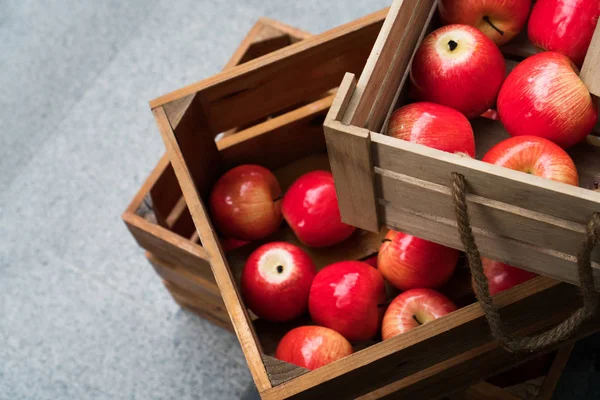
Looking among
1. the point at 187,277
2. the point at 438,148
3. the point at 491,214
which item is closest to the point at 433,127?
the point at 438,148

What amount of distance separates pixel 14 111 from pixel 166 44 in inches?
16.7

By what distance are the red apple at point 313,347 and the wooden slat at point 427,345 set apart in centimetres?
5

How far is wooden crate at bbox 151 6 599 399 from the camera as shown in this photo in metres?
0.72

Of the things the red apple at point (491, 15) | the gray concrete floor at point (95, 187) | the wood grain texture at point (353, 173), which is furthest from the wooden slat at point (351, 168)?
the gray concrete floor at point (95, 187)

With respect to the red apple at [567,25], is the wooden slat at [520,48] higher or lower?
lower

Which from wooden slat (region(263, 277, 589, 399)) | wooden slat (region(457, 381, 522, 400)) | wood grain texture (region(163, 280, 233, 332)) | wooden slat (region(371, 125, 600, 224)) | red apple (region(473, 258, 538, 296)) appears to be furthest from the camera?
wood grain texture (region(163, 280, 233, 332))

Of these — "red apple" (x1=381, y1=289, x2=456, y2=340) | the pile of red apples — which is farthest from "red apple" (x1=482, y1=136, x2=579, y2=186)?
"red apple" (x1=381, y1=289, x2=456, y2=340)

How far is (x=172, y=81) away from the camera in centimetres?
164

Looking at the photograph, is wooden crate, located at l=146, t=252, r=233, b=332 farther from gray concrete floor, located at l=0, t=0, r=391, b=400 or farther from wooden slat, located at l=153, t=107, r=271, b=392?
wooden slat, located at l=153, t=107, r=271, b=392

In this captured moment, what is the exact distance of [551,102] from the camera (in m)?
0.72

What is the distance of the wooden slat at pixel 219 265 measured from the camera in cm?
72

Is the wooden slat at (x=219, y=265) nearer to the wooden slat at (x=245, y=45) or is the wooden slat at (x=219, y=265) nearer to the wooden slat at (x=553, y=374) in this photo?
the wooden slat at (x=245, y=45)

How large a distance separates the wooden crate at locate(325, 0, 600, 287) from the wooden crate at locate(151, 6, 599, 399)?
0.17 ft

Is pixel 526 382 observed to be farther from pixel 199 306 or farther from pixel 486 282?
pixel 199 306
